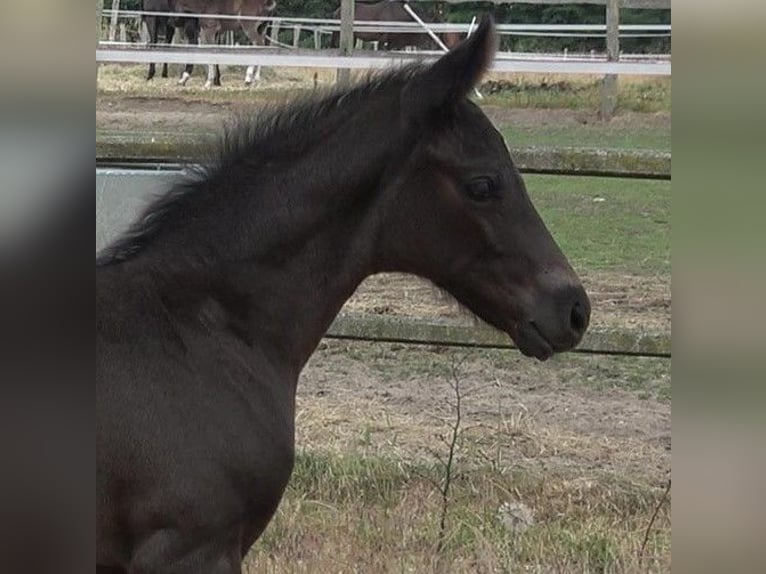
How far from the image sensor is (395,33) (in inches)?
283

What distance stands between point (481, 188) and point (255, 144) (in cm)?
47

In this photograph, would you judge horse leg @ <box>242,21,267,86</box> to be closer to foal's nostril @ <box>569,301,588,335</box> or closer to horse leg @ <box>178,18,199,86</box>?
horse leg @ <box>178,18,199,86</box>

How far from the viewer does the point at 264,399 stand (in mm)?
2020

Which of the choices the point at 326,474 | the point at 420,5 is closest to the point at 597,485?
the point at 326,474

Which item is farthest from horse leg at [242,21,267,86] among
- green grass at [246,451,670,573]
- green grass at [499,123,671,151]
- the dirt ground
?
green grass at [246,451,670,573]

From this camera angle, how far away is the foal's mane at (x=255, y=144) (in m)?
2.10

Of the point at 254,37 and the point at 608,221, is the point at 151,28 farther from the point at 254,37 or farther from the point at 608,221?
the point at 608,221

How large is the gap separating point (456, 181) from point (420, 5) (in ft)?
19.9

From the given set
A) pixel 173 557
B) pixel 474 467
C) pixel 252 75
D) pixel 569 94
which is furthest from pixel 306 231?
pixel 252 75

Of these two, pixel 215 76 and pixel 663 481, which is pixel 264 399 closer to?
pixel 663 481

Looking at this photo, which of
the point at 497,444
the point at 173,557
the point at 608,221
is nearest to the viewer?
the point at 173,557

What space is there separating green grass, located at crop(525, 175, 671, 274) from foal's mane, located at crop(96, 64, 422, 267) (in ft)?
8.87

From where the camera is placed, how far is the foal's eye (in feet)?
6.75

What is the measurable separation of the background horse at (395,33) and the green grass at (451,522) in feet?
13.5
